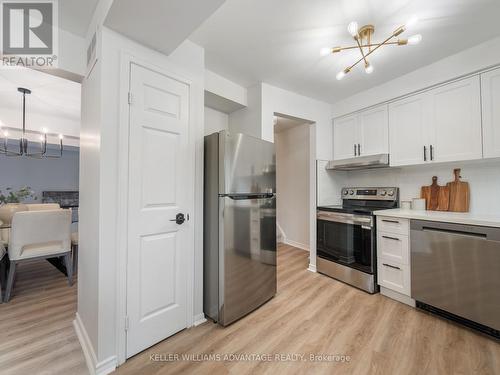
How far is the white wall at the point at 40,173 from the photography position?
198 inches

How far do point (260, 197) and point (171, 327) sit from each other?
1.32m

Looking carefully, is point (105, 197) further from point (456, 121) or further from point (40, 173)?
point (40, 173)

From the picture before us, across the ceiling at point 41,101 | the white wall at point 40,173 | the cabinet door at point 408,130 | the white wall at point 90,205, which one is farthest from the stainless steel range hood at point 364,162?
the white wall at point 40,173

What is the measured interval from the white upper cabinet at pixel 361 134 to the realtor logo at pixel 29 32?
3.27 metres

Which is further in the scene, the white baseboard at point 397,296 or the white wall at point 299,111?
the white wall at point 299,111

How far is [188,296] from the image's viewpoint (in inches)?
69.4

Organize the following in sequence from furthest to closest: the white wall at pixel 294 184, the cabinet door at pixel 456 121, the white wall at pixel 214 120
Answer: the white wall at pixel 294 184 < the white wall at pixel 214 120 < the cabinet door at pixel 456 121

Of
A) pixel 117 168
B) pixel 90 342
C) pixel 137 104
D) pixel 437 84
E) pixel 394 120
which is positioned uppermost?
pixel 437 84

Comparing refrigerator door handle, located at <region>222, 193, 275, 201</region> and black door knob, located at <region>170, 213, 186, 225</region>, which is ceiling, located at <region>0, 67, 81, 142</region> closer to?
black door knob, located at <region>170, 213, 186, 225</region>

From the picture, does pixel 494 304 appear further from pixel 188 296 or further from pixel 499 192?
pixel 188 296

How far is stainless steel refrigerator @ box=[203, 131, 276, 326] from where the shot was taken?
1.76 m

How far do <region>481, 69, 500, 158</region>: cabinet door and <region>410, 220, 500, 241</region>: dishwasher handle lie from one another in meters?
0.74

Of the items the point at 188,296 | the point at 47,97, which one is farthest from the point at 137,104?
the point at 47,97

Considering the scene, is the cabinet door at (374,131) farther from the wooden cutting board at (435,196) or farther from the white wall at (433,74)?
the wooden cutting board at (435,196)
